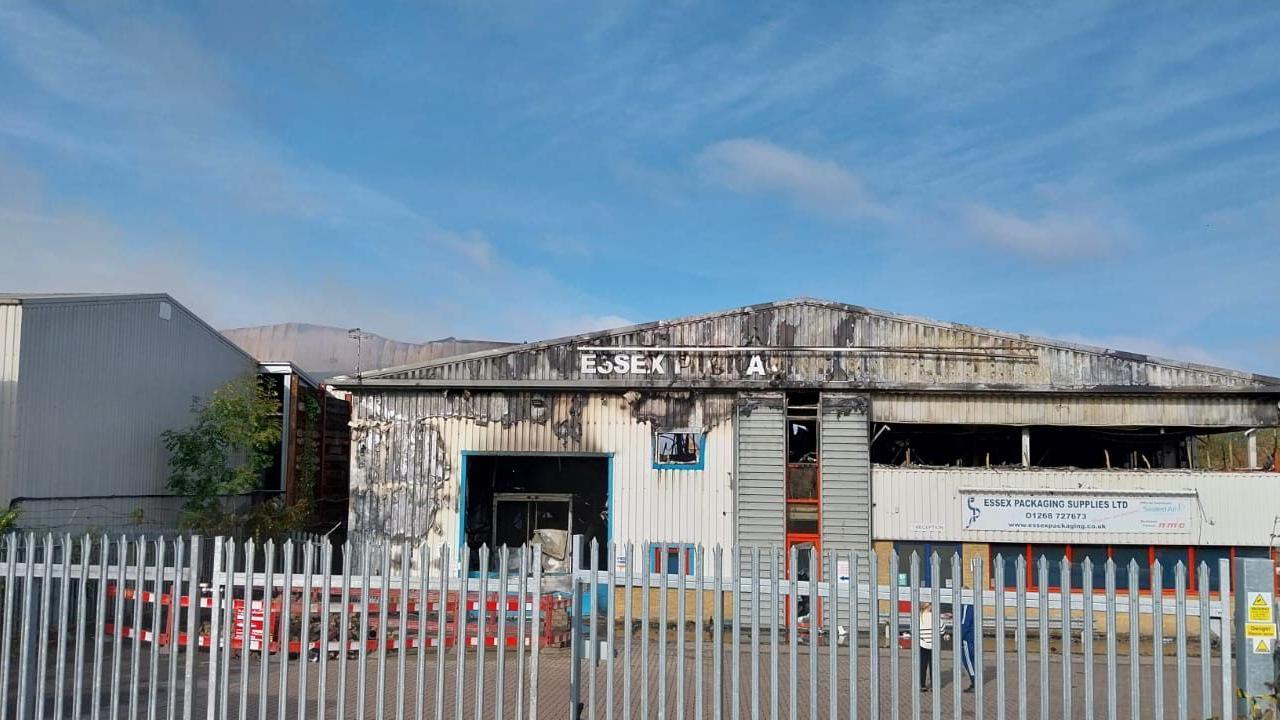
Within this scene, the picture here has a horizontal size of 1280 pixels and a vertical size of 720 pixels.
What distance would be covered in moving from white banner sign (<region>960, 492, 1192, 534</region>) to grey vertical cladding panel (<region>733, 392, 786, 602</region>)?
11.4ft

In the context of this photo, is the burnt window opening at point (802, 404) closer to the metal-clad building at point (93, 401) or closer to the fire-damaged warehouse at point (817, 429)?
the fire-damaged warehouse at point (817, 429)

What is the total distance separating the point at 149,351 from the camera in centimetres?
2039

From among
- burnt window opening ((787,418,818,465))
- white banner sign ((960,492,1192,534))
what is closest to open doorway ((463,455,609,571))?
burnt window opening ((787,418,818,465))

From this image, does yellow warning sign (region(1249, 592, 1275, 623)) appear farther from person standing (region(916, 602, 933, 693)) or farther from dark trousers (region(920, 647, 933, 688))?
dark trousers (region(920, 647, 933, 688))

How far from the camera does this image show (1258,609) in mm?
6258

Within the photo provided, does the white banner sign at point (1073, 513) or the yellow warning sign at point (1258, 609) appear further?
the white banner sign at point (1073, 513)

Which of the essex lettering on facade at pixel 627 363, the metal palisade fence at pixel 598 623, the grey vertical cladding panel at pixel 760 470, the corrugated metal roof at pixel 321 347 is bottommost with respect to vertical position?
the metal palisade fence at pixel 598 623

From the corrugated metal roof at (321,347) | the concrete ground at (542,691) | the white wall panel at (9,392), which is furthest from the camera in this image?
the corrugated metal roof at (321,347)

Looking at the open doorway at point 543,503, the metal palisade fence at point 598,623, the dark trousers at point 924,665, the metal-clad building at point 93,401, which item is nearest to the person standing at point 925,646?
the dark trousers at point 924,665

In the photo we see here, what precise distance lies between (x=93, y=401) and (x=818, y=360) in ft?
42.7

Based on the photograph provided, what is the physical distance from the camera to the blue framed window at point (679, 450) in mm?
20156

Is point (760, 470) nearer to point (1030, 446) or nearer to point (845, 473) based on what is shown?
point (845, 473)

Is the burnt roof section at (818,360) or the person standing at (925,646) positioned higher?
the burnt roof section at (818,360)

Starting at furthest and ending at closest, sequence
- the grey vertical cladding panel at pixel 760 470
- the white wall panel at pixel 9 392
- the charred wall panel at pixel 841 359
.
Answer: the grey vertical cladding panel at pixel 760 470 < the charred wall panel at pixel 841 359 < the white wall panel at pixel 9 392
